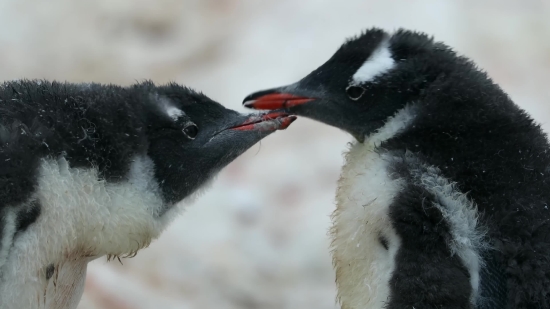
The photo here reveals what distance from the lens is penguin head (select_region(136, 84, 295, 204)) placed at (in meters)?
1.60

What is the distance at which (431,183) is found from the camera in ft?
4.43

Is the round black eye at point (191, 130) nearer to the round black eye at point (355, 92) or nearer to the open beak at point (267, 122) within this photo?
the open beak at point (267, 122)

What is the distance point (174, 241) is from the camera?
9.95 feet

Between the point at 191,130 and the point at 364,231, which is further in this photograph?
the point at 191,130

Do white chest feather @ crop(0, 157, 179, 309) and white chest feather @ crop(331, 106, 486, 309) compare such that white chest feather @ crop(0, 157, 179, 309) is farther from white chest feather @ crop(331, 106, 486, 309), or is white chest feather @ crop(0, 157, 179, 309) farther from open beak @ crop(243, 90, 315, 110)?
white chest feather @ crop(331, 106, 486, 309)

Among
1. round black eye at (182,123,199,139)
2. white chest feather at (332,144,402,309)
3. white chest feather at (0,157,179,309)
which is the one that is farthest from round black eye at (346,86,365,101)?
white chest feather at (0,157,179,309)

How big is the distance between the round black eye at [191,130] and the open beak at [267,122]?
8cm

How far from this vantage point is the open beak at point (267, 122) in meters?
1.67

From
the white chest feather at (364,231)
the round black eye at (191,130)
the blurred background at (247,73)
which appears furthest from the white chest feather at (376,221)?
the blurred background at (247,73)

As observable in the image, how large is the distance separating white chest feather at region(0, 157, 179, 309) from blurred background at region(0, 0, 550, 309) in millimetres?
912

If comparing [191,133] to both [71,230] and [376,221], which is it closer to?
[71,230]

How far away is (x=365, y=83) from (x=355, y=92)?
0.04m

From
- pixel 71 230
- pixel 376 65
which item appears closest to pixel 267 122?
pixel 376 65

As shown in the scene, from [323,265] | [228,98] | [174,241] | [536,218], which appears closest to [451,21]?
[228,98]
